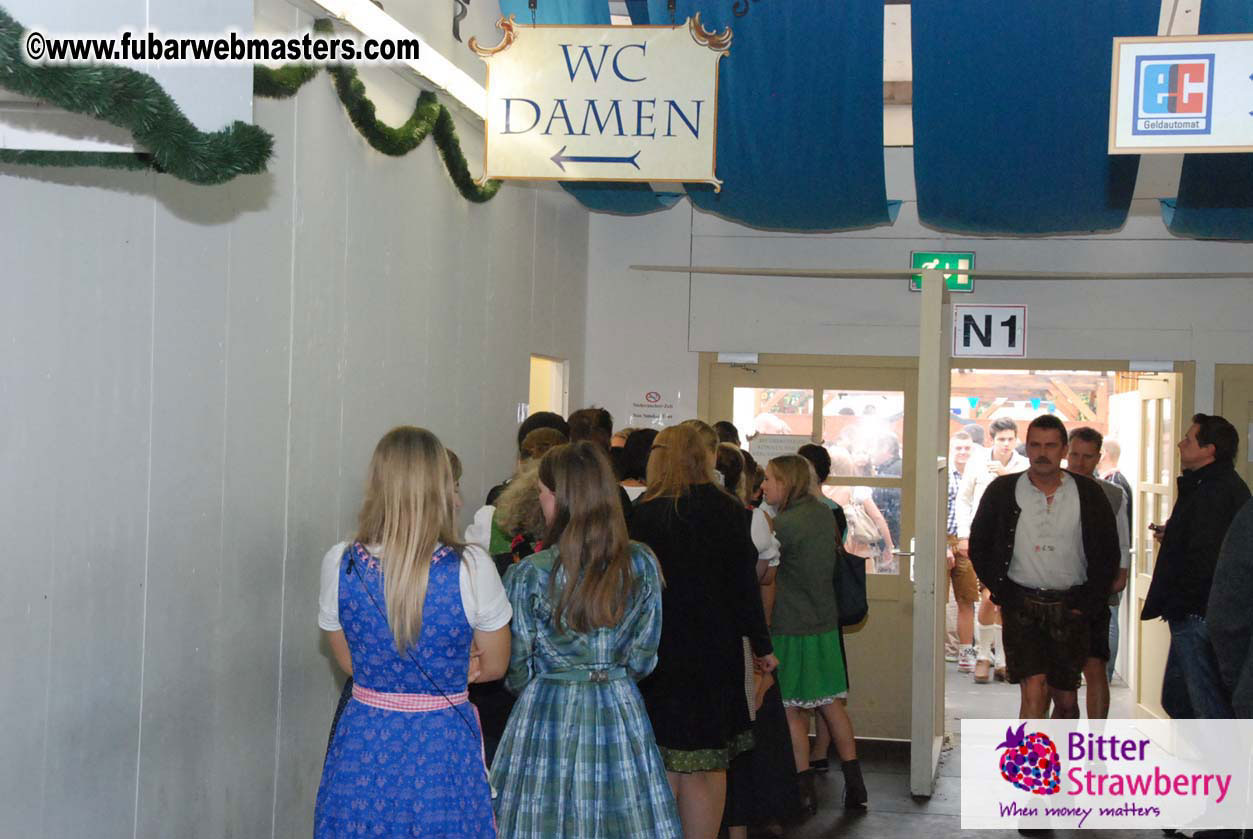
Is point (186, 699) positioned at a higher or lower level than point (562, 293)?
lower

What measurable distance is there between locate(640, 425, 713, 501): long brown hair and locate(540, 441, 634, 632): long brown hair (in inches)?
32.4

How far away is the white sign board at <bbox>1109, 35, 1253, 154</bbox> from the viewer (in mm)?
3844

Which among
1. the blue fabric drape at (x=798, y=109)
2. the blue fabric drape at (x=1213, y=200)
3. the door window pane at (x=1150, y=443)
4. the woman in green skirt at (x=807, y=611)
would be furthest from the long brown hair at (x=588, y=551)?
the door window pane at (x=1150, y=443)

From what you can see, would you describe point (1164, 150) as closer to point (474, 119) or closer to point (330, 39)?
point (330, 39)

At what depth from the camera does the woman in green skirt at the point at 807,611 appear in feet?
19.4

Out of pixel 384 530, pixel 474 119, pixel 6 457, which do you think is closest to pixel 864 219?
pixel 474 119

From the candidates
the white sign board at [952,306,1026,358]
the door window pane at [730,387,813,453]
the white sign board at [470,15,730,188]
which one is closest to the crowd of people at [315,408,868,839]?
the white sign board at [470,15,730,188]

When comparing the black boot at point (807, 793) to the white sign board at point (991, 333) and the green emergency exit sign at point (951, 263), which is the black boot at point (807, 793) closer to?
the white sign board at point (991, 333)

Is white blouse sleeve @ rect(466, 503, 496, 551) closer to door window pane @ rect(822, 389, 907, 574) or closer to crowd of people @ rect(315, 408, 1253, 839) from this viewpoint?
crowd of people @ rect(315, 408, 1253, 839)

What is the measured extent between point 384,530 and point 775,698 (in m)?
2.83

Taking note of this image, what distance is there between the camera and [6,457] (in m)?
2.62

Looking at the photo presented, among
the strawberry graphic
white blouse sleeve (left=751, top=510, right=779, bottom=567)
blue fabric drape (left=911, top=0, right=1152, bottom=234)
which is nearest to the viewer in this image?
white blouse sleeve (left=751, top=510, right=779, bottom=567)

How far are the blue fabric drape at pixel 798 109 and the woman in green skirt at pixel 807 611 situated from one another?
1.49 metres

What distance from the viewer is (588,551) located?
10.9ft
